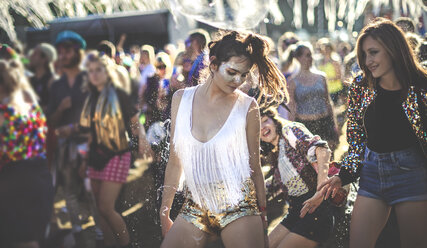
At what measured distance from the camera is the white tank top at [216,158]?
242 cm

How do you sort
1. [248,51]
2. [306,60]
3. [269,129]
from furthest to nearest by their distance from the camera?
1. [306,60]
2. [269,129]
3. [248,51]

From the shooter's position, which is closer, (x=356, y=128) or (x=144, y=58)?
(x=356, y=128)

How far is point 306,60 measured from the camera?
156 inches

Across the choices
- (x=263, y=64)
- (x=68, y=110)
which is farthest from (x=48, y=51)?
(x=263, y=64)

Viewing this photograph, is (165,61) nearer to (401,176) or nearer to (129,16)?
(129,16)

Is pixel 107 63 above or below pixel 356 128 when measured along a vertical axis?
above

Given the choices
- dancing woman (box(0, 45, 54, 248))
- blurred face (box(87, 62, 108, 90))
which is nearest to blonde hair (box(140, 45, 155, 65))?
blurred face (box(87, 62, 108, 90))

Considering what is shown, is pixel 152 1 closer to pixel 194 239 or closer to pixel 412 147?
pixel 194 239

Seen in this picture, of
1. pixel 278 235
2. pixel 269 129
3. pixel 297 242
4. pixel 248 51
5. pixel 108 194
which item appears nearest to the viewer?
pixel 248 51

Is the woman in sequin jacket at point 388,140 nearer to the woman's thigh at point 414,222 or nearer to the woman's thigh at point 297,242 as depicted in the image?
the woman's thigh at point 414,222

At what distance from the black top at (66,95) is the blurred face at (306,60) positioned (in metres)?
2.12

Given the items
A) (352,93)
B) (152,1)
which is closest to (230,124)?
(352,93)

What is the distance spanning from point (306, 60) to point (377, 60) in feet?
4.36

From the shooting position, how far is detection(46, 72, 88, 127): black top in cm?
238
